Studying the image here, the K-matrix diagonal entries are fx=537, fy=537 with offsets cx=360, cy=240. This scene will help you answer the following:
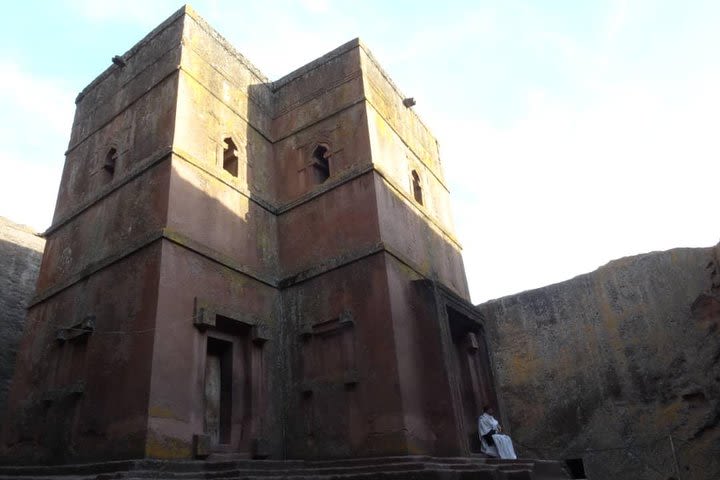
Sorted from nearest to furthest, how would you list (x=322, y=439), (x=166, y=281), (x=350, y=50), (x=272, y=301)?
(x=166, y=281) → (x=322, y=439) → (x=272, y=301) → (x=350, y=50)

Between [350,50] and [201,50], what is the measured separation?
108 inches

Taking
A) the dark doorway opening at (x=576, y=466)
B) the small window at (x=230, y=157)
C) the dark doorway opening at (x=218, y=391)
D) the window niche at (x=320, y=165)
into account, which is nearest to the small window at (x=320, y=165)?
the window niche at (x=320, y=165)

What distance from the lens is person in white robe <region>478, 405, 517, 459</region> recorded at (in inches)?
306

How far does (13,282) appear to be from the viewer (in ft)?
43.3

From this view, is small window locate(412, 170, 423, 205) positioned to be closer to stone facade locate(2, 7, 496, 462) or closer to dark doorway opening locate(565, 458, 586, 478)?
stone facade locate(2, 7, 496, 462)

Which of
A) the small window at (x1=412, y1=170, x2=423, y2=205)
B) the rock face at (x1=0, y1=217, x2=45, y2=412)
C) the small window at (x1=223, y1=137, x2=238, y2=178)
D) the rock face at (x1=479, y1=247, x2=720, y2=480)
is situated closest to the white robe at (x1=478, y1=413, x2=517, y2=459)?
the rock face at (x1=479, y1=247, x2=720, y2=480)

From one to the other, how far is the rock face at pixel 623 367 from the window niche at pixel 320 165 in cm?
619

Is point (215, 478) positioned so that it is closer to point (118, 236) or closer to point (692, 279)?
point (118, 236)

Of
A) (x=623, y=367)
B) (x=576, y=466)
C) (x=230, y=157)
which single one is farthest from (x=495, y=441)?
(x=230, y=157)

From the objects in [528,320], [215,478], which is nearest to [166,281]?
[215,478]

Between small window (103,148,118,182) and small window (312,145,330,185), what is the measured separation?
3470 mm

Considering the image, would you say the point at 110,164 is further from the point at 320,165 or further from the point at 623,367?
the point at 623,367

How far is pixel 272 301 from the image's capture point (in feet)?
28.4

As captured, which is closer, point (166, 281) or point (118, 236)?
point (166, 281)
